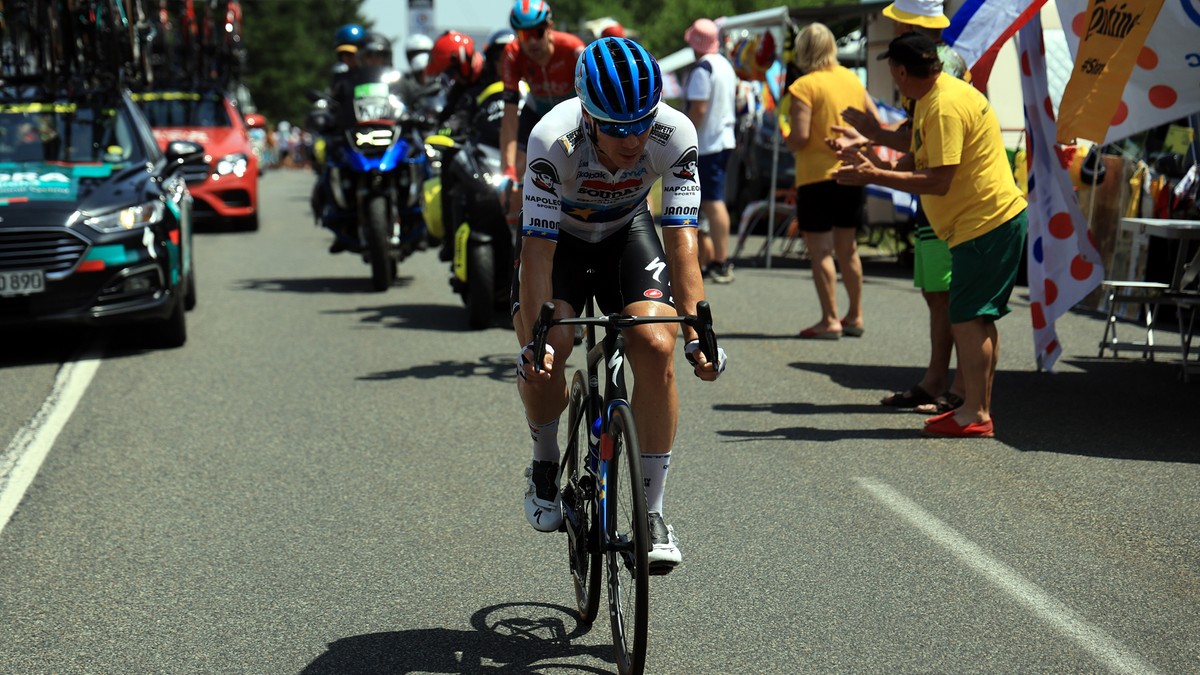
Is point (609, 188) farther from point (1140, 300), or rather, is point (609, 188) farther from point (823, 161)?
point (823, 161)

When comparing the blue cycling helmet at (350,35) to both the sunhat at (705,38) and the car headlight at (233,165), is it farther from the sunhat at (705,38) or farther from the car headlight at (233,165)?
the car headlight at (233,165)

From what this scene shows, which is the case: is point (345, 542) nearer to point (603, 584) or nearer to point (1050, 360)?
point (603, 584)

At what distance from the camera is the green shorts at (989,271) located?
7.02 metres

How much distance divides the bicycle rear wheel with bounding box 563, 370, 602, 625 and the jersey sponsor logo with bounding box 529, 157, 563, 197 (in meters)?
0.60

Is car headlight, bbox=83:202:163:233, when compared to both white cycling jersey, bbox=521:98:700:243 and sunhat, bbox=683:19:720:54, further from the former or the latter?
white cycling jersey, bbox=521:98:700:243

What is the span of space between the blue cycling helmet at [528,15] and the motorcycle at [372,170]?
4.21 m

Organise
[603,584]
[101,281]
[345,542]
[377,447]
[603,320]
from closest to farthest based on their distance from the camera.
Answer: [603,320] → [603,584] → [345,542] → [377,447] → [101,281]

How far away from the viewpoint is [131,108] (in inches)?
432

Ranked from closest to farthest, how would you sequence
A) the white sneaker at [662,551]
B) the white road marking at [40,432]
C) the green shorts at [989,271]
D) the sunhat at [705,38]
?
the white sneaker at [662,551] → the white road marking at [40,432] → the green shorts at [989,271] → the sunhat at [705,38]

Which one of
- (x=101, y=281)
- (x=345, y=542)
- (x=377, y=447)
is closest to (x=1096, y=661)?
(x=345, y=542)

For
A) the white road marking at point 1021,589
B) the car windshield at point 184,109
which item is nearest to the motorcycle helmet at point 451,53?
the white road marking at point 1021,589

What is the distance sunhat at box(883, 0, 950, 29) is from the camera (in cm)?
773

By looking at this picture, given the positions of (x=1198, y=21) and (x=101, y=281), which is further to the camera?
(x=101, y=281)

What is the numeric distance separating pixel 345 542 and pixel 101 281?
460 centimetres
